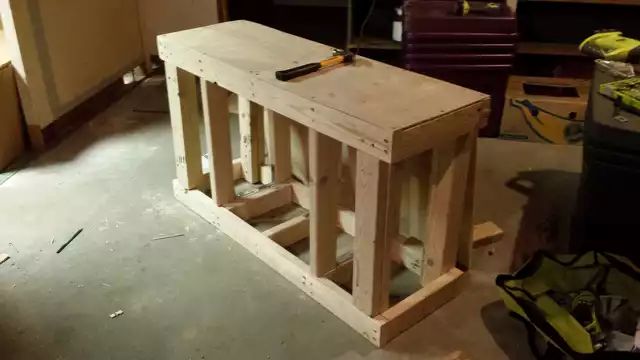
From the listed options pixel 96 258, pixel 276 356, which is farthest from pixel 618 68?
pixel 96 258

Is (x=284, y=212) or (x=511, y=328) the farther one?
(x=284, y=212)

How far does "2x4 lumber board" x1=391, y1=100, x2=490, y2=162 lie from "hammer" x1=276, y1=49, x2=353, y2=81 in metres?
0.44

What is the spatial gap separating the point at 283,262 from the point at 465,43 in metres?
1.32

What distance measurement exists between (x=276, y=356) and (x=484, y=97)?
2.77 feet

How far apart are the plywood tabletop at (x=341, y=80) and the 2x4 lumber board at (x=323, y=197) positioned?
0.13 meters

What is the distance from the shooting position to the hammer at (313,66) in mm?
1713

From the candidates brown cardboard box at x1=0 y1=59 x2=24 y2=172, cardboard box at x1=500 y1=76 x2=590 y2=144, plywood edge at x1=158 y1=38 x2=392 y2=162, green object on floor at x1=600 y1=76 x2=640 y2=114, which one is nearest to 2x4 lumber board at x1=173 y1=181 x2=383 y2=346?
plywood edge at x1=158 y1=38 x2=392 y2=162

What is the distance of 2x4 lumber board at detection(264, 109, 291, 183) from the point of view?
2.22 meters

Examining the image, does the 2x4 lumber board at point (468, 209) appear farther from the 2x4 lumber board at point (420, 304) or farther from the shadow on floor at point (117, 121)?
the shadow on floor at point (117, 121)

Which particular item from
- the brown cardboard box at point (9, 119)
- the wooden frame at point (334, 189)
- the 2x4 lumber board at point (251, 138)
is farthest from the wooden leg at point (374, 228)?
the brown cardboard box at point (9, 119)

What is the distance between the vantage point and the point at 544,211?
7.36ft

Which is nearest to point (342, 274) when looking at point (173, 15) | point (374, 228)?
point (374, 228)

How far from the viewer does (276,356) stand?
5.29 ft

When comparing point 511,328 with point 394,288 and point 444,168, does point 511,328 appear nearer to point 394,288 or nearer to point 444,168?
point 394,288
